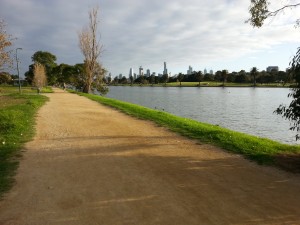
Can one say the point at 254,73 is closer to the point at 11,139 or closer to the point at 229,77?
the point at 229,77

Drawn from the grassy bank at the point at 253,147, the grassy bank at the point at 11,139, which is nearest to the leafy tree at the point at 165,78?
the grassy bank at the point at 11,139

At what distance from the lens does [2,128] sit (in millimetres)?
12219

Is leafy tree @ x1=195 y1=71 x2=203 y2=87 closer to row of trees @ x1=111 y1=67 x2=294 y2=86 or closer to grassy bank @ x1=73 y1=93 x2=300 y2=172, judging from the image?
row of trees @ x1=111 y1=67 x2=294 y2=86

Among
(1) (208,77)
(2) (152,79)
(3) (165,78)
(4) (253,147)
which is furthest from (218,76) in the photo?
(4) (253,147)

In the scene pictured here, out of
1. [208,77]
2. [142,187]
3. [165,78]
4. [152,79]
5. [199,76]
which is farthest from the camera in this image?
[152,79]

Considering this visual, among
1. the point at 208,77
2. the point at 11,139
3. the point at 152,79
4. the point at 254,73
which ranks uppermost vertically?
the point at 254,73

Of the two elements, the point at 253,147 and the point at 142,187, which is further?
the point at 253,147

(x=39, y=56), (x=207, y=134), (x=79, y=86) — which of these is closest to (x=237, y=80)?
(x=39, y=56)

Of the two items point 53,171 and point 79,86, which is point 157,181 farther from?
point 79,86

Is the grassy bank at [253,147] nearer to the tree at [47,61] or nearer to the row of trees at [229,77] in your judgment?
the tree at [47,61]

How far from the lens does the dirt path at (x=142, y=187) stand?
5.12m

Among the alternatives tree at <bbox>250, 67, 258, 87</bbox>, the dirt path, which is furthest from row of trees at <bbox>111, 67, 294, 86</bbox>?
the dirt path

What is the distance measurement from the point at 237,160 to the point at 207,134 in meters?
3.34

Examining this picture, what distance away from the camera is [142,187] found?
6.43 m
